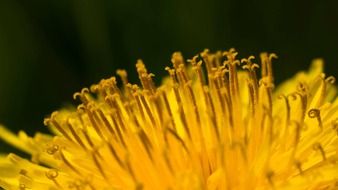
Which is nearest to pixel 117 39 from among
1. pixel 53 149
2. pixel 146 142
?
pixel 53 149

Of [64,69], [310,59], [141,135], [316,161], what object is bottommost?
[316,161]

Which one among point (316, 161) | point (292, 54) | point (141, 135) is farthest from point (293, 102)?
point (292, 54)

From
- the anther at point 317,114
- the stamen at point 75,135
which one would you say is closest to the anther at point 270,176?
the anther at point 317,114

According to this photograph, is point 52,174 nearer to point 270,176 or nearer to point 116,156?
point 116,156

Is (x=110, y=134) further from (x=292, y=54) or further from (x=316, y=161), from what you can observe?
(x=292, y=54)

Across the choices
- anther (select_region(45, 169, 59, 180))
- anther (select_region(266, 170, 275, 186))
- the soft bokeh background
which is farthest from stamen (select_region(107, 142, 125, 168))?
the soft bokeh background

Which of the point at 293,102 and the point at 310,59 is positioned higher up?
the point at 310,59

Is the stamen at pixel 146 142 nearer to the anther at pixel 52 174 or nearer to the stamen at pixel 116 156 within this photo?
the stamen at pixel 116 156
